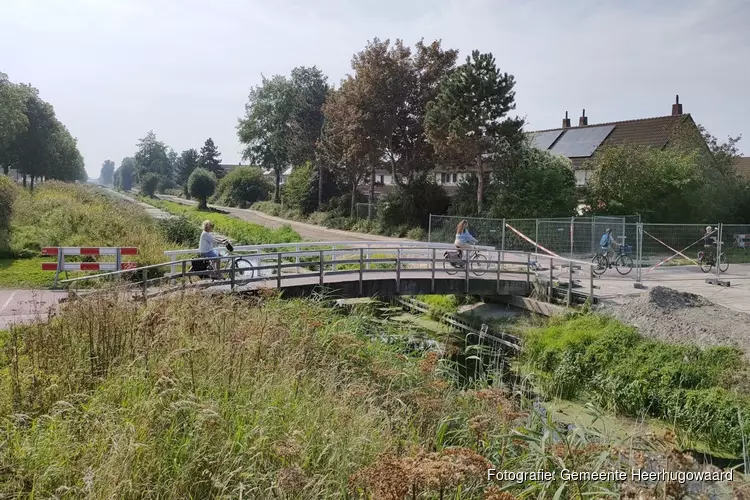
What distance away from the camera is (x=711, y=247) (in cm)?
1894

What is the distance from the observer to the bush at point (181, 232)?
23.2 m

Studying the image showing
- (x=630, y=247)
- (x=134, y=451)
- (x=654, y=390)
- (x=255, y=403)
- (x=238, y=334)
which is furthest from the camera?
(x=630, y=247)

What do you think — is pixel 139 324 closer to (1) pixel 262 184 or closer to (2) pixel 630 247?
(2) pixel 630 247

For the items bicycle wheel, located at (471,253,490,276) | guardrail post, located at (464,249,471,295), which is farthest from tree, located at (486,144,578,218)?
guardrail post, located at (464,249,471,295)

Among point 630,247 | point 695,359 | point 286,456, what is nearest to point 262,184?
point 630,247

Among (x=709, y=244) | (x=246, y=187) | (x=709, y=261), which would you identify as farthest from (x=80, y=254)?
(x=246, y=187)

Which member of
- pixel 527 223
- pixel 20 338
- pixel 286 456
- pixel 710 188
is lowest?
pixel 286 456

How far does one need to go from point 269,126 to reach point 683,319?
2160 inches

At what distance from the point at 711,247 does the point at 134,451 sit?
65.0ft

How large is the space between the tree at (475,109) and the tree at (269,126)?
29997 mm

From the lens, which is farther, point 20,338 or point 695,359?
point 695,359

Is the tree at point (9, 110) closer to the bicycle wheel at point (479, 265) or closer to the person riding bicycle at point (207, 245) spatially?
the person riding bicycle at point (207, 245)

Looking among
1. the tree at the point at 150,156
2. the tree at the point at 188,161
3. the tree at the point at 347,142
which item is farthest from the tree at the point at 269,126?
the tree at the point at 150,156

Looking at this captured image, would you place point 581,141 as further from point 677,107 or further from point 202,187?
point 202,187
